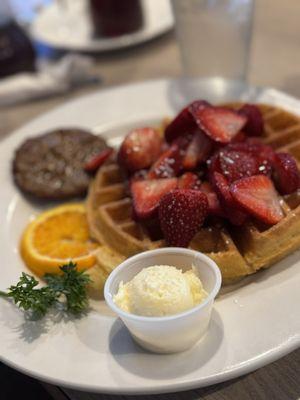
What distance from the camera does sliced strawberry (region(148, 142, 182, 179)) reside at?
1712mm

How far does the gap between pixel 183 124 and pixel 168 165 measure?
0.50 ft

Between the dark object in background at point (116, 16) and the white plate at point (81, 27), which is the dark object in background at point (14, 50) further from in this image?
the dark object in background at point (116, 16)

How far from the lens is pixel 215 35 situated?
239cm

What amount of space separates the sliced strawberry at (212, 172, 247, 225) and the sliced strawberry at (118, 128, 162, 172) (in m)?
0.30

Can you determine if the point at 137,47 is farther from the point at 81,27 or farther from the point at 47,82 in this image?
the point at 47,82

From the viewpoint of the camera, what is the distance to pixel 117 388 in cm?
121

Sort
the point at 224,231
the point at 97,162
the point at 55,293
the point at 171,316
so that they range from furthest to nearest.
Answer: the point at 97,162
the point at 224,231
the point at 55,293
the point at 171,316

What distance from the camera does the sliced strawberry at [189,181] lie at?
64.4 inches

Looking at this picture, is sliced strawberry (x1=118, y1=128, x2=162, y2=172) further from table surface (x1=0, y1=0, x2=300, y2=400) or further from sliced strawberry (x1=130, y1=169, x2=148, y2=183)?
table surface (x1=0, y1=0, x2=300, y2=400)

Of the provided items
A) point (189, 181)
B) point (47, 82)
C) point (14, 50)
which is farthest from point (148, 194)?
point (14, 50)

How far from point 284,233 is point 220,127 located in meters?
0.40

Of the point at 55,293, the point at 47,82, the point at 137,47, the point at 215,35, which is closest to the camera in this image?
the point at 55,293

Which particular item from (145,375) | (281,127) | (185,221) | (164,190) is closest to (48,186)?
(164,190)

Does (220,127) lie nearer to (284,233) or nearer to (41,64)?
(284,233)
